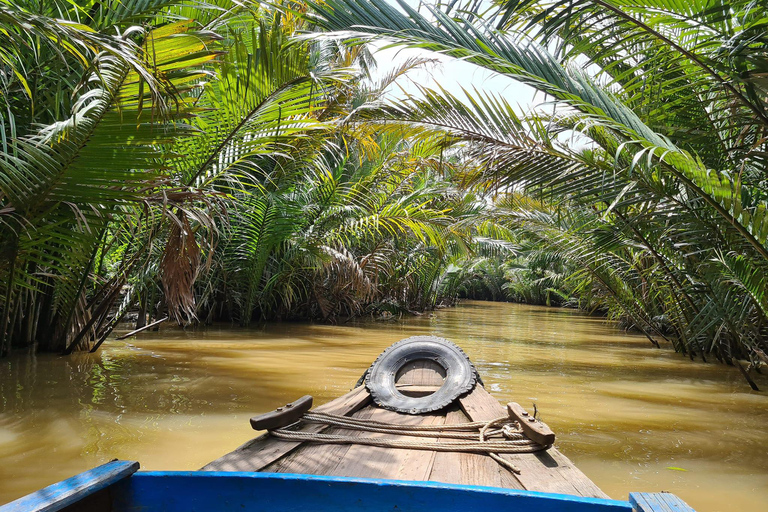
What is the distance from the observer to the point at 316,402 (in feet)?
15.2

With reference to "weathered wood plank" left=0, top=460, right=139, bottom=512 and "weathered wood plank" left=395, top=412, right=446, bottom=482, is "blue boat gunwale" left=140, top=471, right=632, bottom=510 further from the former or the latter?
"weathered wood plank" left=395, top=412, right=446, bottom=482

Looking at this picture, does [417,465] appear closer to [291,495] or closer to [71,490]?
[291,495]

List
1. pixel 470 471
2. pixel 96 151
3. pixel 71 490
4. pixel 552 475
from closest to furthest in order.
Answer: pixel 71 490 → pixel 552 475 → pixel 470 471 → pixel 96 151

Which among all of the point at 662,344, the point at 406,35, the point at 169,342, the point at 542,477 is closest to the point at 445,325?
the point at 662,344

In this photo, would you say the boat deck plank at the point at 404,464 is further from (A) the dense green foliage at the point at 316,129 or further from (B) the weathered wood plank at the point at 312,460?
(A) the dense green foliage at the point at 316,129

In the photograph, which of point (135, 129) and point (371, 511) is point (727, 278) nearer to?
point (371, 511)

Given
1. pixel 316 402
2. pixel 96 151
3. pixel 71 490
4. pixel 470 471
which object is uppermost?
pixel 96 151

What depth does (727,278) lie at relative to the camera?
5.16 m

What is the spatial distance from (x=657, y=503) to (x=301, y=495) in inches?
40.8

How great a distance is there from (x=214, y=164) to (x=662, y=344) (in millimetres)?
8825

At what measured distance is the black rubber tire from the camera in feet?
12.3

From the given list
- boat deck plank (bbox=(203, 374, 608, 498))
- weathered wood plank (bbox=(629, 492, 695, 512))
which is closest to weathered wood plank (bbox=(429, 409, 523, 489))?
boat deck plank (bbox=(203, 374, 608, 498))

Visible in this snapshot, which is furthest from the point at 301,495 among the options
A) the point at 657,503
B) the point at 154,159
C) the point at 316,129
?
the point at 316,129

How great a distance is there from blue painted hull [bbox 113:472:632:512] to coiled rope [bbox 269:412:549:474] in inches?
26.2
